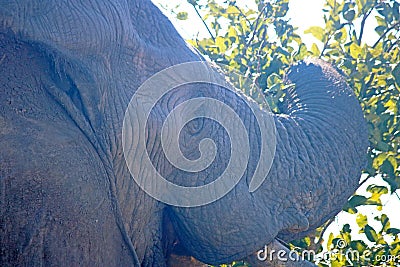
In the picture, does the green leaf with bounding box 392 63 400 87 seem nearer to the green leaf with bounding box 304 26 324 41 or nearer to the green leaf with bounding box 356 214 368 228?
the green leaf with bounding box 304 26 324 41

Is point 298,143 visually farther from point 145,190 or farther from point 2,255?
point 2,255

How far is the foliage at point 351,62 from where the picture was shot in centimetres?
334

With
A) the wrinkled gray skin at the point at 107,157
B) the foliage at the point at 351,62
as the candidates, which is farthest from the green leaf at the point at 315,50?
the wrinkled gray skin at the point at 107,157

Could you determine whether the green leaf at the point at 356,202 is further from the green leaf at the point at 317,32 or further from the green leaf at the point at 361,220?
the green leaf at the point at 317,32

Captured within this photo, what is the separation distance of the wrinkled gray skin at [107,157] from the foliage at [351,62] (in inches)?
24.8

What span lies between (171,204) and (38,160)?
0.51 meters

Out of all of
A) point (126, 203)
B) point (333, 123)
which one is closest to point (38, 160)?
point (126, 203)

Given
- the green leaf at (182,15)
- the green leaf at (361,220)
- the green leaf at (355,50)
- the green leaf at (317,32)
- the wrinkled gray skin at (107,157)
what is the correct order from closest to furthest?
the wrinkled gray skin at (107,157) → the green leaf at (355,50) → the green leaf at (361,220) → the green leaf at (317,32) → the green leaf at (182,15)

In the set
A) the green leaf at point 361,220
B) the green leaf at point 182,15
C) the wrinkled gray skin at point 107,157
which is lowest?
the green leaf at point 361,220

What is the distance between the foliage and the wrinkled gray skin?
63cm

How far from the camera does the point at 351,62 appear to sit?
3.42 m

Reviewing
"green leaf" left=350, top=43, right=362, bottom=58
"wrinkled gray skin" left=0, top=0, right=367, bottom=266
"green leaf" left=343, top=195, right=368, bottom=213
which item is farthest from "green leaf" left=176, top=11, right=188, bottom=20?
"wrinkled gray skin" left=0, top=0, right=367, bottom=266

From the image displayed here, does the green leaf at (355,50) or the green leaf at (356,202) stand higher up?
the green leaf at (355,50)

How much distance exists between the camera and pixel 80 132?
2082 mm
